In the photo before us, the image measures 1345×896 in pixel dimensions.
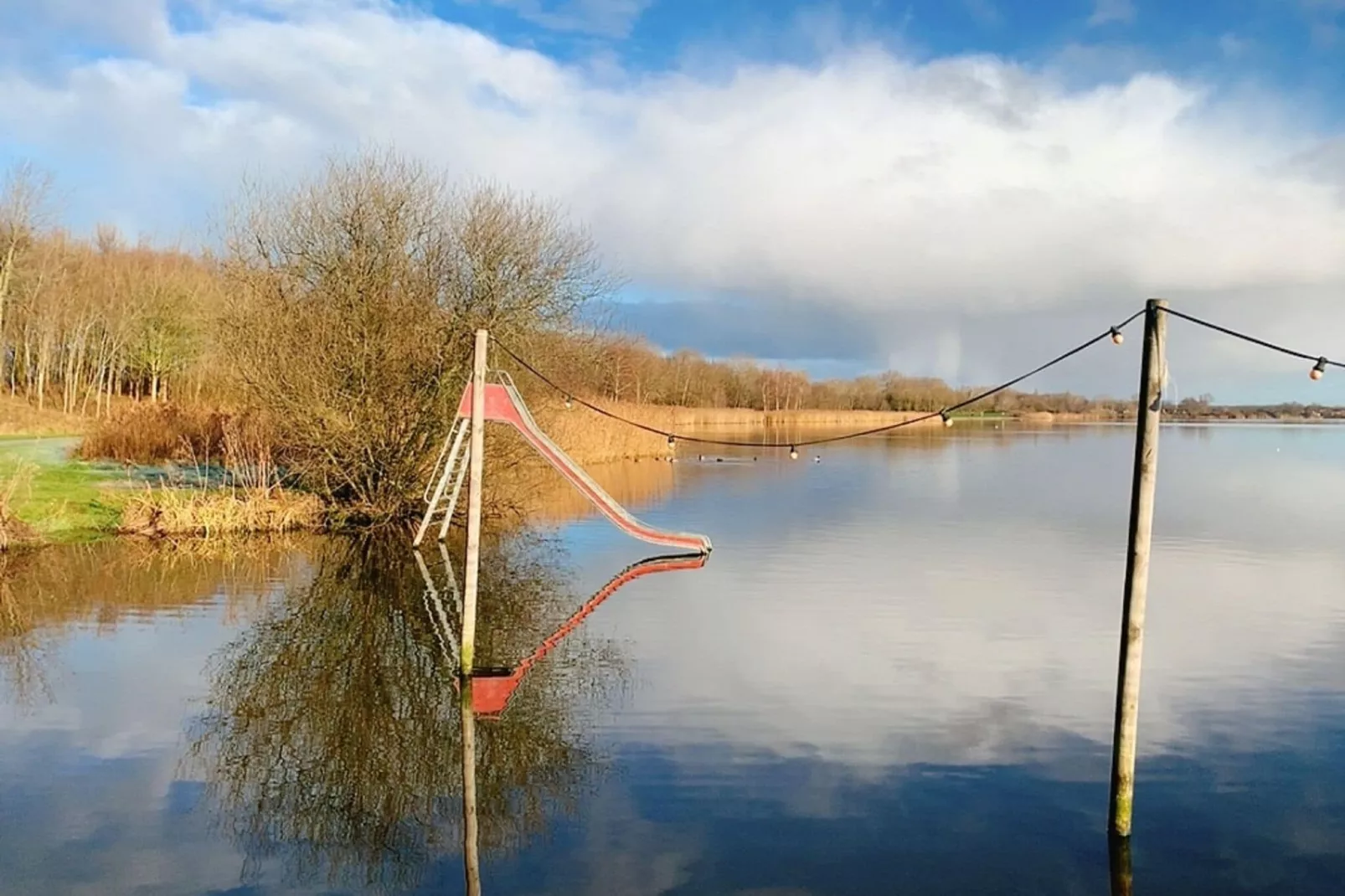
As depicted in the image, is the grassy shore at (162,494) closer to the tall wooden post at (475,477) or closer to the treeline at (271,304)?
the treeline at (271,304)

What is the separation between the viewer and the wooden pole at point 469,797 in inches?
209

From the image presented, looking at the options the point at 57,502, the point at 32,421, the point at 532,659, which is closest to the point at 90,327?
the point at 32,421

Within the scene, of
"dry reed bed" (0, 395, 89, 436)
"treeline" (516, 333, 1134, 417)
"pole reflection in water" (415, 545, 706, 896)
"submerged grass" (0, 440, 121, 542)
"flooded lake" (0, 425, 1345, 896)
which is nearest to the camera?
"flooded lake" (0, 425, 1345, 896)

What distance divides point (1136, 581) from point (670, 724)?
11.9ft

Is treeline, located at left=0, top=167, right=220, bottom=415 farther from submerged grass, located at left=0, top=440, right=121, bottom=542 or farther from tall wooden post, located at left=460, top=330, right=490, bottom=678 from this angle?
tall wooden post, located at left=460, top=330, right=490, bottom=678

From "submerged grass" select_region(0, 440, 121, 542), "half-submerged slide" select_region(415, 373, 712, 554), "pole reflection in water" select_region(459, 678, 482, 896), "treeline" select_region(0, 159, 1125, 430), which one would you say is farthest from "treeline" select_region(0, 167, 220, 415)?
"pole reflection in water" select_region(459, 678, 482, 896)

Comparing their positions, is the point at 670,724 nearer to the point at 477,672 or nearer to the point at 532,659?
the point at 477,672

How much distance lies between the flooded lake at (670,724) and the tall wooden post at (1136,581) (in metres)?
0.36

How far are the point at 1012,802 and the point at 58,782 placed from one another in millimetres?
5977

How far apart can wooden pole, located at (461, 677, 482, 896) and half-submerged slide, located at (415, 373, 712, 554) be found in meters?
2.95

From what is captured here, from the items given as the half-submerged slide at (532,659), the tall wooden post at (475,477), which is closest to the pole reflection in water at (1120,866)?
the half-submerged slide at (532,659)

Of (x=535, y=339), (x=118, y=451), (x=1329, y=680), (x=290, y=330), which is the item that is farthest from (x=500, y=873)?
(x=118, y=451)

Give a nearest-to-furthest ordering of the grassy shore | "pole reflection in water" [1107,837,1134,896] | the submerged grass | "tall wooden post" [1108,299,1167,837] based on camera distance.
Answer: "pole reflection in water" [1107,837,1134,896] < "tall wooden post" [1108,299,1167,837] < the submerged grass < the grassy shore

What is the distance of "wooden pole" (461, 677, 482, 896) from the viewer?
5320mm
